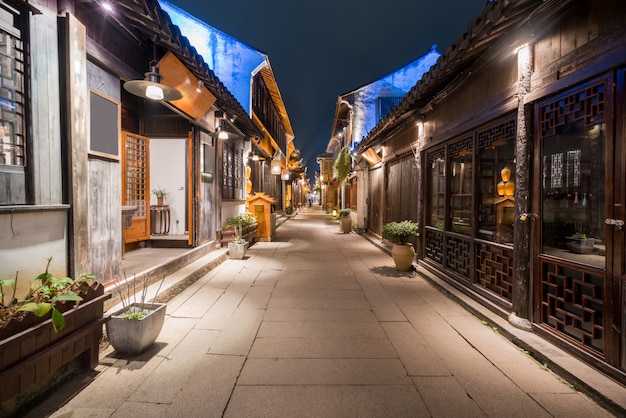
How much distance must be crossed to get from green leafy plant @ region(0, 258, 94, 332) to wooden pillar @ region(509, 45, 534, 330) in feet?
16.8

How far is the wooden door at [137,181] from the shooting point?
Answer: 25.9 ft

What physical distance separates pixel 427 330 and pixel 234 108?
749 cm

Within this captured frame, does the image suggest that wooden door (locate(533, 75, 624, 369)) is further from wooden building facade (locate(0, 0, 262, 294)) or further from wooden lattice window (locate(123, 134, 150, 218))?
wooden lattice window (locate(123, 134, 150, 218))

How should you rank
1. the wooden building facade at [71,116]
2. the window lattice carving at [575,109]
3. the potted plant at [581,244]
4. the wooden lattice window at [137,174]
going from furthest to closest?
the wooden lattice window at [137,174], the potted plant at [581,244], the window lattice carving at [575,109], the wooden building facade at [71,116]

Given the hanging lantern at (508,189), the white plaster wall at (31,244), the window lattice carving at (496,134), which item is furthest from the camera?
the hanging lantern at (508,189)

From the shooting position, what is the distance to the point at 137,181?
8.56 metres

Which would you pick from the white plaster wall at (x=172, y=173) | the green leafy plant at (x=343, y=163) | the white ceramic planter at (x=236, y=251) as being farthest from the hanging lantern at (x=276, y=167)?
the white ceramic planter at (x=236, y=251)

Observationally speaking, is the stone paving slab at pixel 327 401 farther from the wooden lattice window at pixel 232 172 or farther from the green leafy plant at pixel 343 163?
the green leafy plant at pixel 343 163

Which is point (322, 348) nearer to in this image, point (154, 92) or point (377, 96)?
point (154, 92)

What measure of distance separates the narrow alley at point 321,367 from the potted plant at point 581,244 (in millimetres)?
3976

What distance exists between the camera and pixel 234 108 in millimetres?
8625

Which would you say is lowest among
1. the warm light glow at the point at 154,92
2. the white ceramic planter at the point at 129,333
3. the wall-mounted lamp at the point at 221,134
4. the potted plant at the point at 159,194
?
the white ceramic planter at the point at 129,333

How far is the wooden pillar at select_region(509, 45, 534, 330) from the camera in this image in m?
4.00

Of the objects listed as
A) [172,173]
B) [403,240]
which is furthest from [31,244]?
[403,240]
